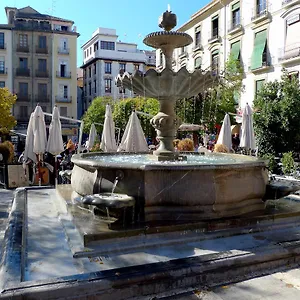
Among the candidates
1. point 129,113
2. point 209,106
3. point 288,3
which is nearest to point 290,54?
point 288,3

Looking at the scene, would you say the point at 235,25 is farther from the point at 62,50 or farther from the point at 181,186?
the point at 181,186

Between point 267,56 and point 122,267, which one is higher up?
point 267,56

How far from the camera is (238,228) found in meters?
4.57

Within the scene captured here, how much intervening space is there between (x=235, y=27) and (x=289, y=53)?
600 centimetres

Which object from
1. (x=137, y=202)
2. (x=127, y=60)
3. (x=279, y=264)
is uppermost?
(x=127, y=60)

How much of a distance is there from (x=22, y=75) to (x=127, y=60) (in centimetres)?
1567

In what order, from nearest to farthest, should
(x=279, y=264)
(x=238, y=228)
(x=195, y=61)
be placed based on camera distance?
(x=279, y=264)
(x=238, y=228)
(x=195, y=61)

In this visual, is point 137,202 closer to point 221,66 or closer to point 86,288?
point 86,288

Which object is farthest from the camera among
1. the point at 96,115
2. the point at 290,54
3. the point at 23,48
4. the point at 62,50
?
the point at 62,50

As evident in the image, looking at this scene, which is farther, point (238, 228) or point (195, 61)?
point (195, 61)

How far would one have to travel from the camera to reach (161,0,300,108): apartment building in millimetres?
21750

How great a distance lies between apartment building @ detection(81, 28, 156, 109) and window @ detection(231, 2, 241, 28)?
21190mm

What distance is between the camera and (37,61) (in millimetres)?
38938

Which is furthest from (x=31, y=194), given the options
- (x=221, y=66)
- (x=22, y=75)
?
(x=22, y=75)
